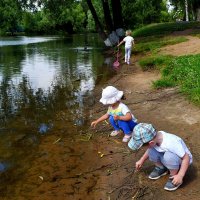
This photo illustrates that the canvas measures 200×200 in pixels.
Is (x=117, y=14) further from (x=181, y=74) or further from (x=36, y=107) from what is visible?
(x=36, y=107)

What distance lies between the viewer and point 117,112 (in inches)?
288

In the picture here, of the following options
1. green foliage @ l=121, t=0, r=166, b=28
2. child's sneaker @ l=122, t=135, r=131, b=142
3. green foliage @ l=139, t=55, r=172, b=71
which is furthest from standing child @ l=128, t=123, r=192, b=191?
green foliage @ l=121, t=0, r=166, b=28

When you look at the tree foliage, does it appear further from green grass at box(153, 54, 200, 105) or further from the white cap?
the white cap

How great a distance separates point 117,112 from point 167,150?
83.2 inches

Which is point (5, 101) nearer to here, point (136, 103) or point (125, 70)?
point (136, 103)

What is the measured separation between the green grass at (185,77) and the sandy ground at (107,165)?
0.92 ft

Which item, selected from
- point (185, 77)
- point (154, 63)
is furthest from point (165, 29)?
point (185, 77)

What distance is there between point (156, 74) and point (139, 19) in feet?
164

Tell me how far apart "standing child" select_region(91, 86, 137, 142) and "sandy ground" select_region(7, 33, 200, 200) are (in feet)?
1.10

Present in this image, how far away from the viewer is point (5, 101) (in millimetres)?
12547

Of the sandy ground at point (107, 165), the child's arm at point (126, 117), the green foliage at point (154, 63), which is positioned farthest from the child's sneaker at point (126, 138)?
the green foliage at point (154, 63)

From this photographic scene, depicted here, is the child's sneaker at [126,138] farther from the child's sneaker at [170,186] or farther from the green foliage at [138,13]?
the green foliage at [138,13]

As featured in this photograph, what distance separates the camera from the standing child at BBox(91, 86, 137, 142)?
704 centimetres

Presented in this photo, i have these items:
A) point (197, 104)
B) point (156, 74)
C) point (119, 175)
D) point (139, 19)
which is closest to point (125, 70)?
point (156, 74)
